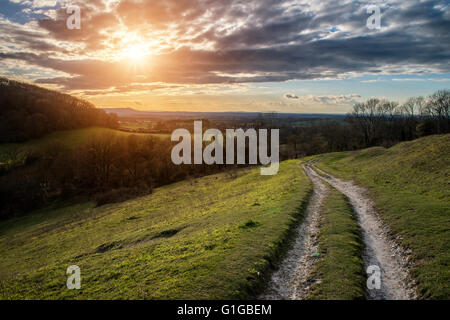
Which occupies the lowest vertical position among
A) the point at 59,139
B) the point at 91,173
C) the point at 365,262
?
the point at 91,173

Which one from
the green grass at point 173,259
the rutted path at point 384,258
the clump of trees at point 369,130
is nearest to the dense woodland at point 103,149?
the clump of trees at point 369,130

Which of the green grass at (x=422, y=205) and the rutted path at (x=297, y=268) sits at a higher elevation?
the green grass at (x=422, y=205)

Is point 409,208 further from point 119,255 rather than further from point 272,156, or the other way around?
point 272,156

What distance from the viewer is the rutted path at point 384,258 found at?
10211 millimetres

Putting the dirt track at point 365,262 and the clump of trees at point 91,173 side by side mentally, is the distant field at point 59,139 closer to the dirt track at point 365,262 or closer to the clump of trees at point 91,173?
the clump of trees at point 91,173

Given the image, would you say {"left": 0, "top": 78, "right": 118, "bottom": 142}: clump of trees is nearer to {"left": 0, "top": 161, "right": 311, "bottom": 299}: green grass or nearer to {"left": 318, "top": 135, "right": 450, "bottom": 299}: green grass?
{"left": 0, "top": 161, "right": 311, "bottom": 299}: green grass

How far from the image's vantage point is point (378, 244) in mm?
14672

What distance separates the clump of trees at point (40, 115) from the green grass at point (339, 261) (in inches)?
3950

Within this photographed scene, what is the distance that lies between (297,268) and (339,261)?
79.2 inches

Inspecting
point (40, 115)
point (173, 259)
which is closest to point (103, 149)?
point (40, 115)

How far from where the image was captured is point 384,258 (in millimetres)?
13039

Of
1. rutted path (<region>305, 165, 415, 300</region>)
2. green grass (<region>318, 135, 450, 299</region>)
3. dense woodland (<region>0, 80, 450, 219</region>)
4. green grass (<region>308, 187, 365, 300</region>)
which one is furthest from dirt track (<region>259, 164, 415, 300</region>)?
dense woodland (<region>0, 80, 450, 219</region>)

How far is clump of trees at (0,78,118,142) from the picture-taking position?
291ft

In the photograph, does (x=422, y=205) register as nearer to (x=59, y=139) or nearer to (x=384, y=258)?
(x=384, y=258)
